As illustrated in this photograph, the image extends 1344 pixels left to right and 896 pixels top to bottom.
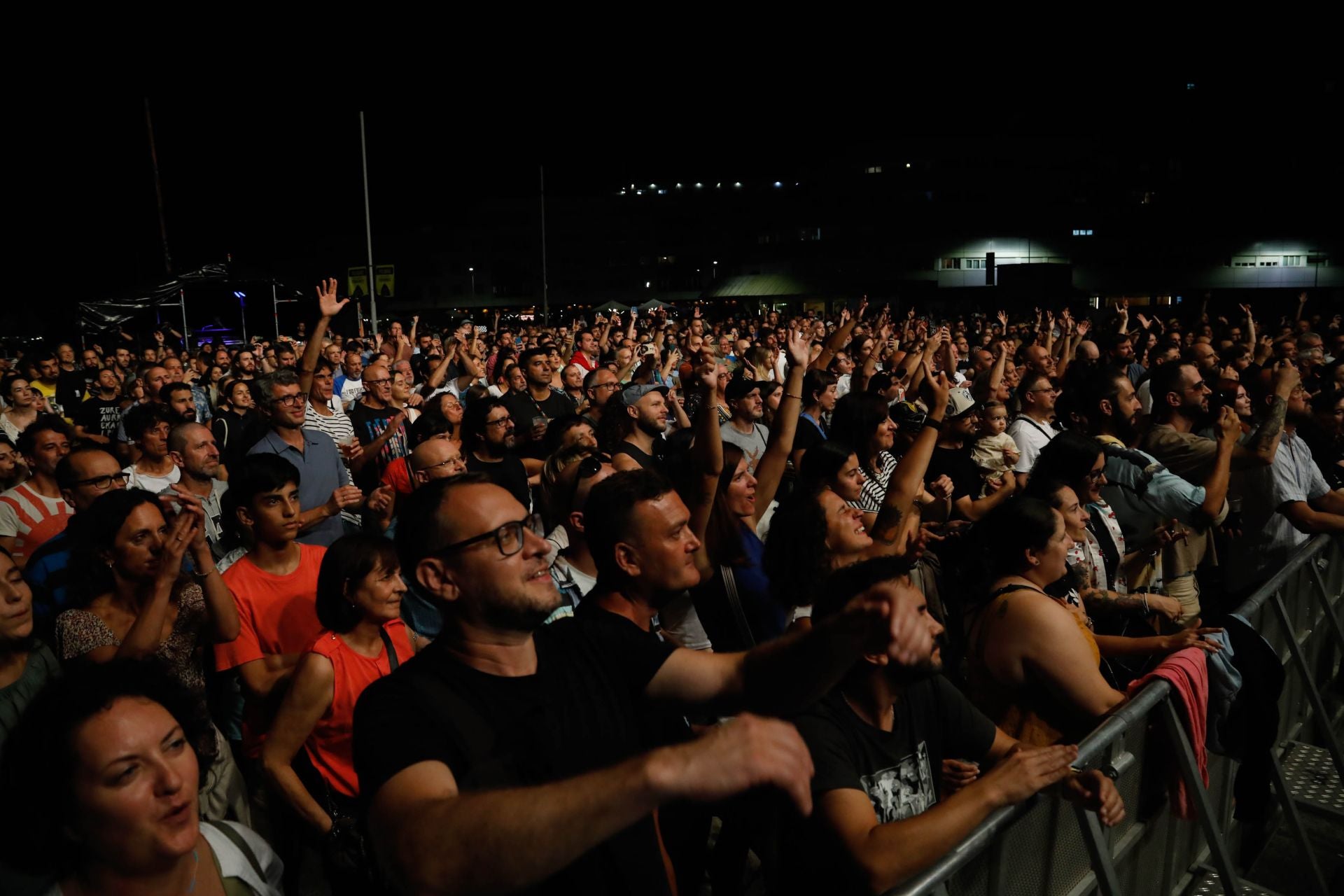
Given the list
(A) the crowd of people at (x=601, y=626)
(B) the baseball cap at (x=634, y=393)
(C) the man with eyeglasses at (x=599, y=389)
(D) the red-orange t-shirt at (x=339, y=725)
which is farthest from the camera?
(C) the man with eyeglasses at (x=599, y=389)

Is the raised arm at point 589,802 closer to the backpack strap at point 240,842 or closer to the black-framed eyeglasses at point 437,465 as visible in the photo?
the backpack strap at point 240,842

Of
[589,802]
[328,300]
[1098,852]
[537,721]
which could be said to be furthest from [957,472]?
[328,300]

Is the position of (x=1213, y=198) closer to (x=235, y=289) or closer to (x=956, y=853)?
(x=235, y=289)

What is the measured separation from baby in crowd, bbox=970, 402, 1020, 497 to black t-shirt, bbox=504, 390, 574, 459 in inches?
133

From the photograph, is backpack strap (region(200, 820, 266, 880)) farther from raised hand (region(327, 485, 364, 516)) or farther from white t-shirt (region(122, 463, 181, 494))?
white t-shirt (region(122, 463, 181, 494))

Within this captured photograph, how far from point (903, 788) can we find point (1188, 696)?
48.2 inches

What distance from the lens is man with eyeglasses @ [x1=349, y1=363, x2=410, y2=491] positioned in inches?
286

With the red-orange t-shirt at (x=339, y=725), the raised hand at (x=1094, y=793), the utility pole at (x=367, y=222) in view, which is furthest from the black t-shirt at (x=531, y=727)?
the utility pole at (x=367, y=222)

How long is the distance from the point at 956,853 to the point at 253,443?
5.86 metres

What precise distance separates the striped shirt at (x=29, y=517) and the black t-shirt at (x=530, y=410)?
334 centimetres

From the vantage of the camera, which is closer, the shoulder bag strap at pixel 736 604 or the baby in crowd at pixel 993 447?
the shoulder bag strap at pixel 736 604

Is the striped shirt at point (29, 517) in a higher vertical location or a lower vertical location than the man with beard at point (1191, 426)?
lower

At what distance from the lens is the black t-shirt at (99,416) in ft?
32.9

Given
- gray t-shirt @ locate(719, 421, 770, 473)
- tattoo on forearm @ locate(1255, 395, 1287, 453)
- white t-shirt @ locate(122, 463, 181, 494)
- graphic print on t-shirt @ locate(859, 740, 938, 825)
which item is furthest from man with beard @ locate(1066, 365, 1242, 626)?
white t-shirt @ locate(122, 463, 181, 494)
